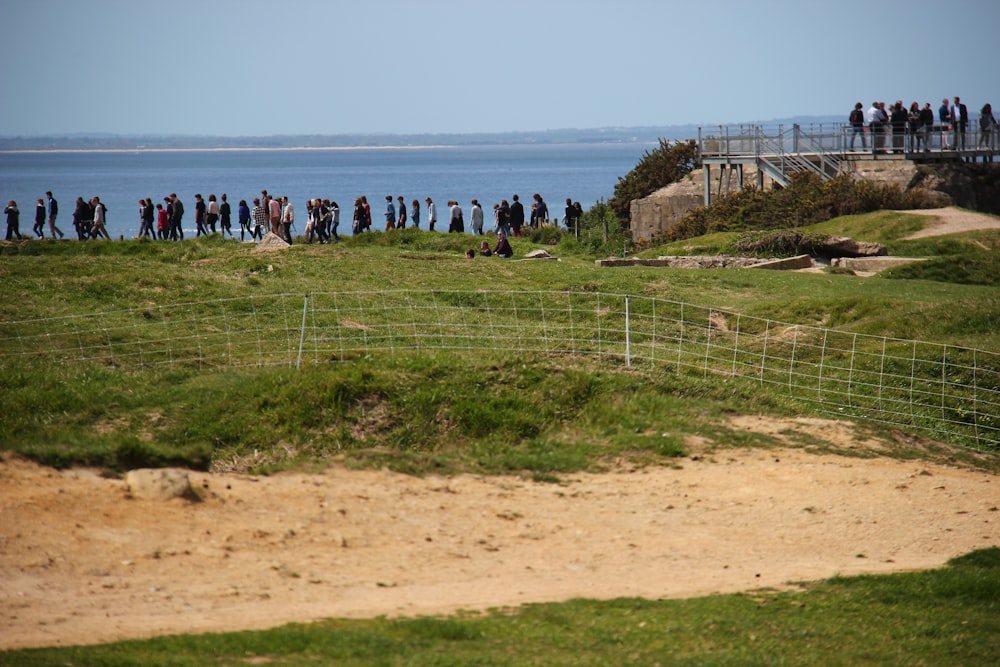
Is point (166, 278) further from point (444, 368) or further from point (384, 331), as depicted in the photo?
point (444, 368)

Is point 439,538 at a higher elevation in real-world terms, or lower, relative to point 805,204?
lower

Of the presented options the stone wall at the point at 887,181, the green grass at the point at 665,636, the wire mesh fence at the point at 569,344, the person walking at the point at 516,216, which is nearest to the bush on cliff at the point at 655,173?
the stone wall at the point at 887,181

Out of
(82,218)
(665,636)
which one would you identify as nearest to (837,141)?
(82,218)

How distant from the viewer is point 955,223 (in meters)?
34.4

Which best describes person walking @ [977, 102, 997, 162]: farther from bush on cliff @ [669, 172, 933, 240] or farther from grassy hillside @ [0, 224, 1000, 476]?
grassy hillside @ [0, 224, 1000, 476]

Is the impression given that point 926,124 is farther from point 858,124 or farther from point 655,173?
point 655,173

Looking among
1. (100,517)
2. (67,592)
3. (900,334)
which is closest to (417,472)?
(100,517)

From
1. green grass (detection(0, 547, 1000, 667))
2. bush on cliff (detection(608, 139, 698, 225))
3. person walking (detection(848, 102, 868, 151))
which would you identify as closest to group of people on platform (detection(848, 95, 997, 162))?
person walking (detection(848, 102, 868, 151))

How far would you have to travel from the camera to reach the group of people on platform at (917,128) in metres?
43.1

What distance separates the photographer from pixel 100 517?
10477 mm

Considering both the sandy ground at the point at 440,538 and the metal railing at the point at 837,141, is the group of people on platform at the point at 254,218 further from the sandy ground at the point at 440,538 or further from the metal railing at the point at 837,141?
the sandy ground at the point at 440,538

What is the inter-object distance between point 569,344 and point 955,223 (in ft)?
69.5

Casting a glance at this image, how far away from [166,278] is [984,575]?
17.5 meters

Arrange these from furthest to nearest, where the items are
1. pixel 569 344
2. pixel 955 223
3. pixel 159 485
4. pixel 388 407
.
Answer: pixel 955 223 < pixel 569 344 < pixel 388 407 < pixel 159 485
